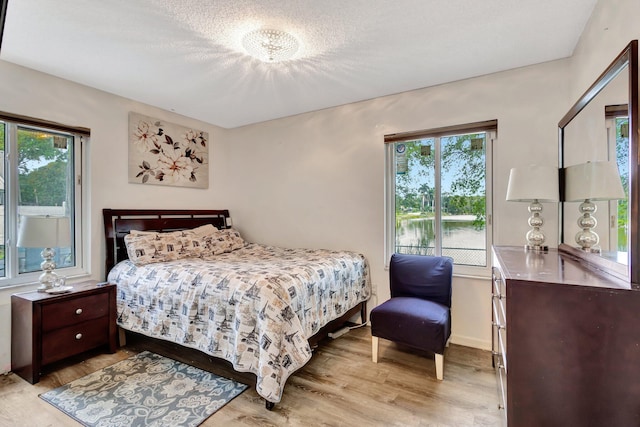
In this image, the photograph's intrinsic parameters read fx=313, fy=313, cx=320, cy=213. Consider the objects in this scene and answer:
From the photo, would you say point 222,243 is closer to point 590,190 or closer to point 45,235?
point 45,235

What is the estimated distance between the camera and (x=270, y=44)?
83.5 inches

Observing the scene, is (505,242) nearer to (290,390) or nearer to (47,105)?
(290,390)

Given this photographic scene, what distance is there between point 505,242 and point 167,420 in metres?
2.81

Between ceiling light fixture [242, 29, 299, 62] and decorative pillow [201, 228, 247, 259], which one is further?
decorative pillow [201, 228, 247, 259]

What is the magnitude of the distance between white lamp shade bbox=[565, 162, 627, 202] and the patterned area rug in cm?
241

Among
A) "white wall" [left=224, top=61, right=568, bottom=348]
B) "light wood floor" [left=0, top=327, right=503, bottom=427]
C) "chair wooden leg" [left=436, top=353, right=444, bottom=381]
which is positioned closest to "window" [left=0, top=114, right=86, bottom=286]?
"light wood floor" [left=0, top=327, right=503, bottom=427]

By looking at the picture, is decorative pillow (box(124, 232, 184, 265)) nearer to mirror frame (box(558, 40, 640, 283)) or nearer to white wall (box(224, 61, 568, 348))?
white wall (box(224, 61, 568, 348))

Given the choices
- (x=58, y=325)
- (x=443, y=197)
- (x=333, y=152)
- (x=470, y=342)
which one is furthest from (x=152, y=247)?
(x=470, y=342)

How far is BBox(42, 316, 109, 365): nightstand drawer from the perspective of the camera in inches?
91.5

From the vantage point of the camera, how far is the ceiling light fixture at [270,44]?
206 centimetres

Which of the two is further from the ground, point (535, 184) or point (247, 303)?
point (535, 184)

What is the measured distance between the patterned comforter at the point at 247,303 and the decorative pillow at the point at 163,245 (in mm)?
133

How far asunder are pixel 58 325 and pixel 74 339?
18 cm

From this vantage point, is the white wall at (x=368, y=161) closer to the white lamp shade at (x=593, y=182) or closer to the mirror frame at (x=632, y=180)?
the white lamp shade at (x=593, y=182)
